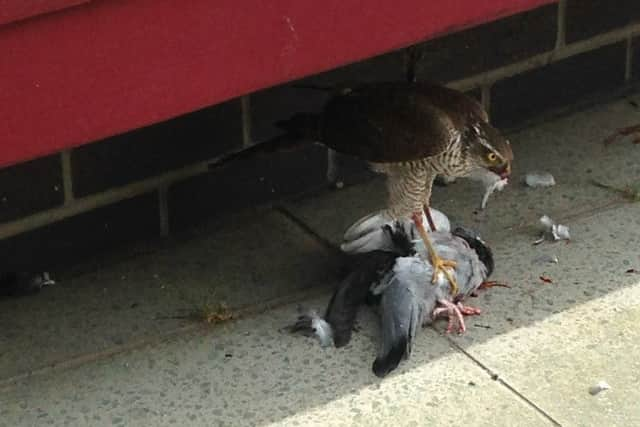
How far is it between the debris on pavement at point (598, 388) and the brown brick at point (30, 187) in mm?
1890

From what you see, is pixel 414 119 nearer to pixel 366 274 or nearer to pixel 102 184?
pixel 366 274

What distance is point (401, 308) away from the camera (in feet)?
13.7

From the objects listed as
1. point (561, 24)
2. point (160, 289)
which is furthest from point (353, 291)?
point (561, 24)

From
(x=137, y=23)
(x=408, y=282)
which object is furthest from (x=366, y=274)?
(x=137, y=23)

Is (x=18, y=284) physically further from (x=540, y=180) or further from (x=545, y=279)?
(x=540, y=180)

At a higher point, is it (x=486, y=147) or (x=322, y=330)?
(x=486, y=147)

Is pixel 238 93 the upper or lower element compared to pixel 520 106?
upper

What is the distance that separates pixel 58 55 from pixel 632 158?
284 cm

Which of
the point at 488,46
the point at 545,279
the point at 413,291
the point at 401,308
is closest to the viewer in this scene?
the point at 401,308

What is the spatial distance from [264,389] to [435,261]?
2.62 feet

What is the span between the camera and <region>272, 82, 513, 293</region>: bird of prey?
4.23m

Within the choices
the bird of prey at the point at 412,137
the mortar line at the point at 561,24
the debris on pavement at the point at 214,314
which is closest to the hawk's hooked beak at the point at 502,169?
the bird of prey at the point at 412,137

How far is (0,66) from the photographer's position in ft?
10.5

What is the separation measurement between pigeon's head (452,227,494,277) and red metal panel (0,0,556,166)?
1.00m
